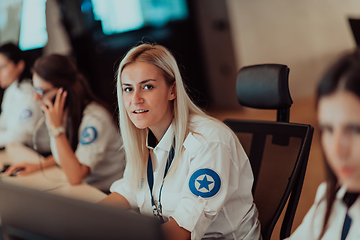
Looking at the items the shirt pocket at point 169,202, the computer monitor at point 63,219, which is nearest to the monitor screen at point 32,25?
the shirt pocket at point 169,202

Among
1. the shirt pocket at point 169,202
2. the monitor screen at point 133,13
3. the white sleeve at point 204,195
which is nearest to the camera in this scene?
the white sleeve at point 204,195

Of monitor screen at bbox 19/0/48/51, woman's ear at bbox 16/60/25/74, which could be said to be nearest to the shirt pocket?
woman's ear at bbox 16/60/25/74

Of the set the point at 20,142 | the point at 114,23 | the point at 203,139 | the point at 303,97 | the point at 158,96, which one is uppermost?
the point at 114,23

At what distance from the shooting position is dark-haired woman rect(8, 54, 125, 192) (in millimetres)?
1973

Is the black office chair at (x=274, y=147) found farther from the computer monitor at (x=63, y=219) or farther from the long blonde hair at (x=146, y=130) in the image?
the computer monitor at (x=63, y=219)

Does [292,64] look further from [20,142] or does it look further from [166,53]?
[166,53]

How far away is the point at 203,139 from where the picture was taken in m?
1.20

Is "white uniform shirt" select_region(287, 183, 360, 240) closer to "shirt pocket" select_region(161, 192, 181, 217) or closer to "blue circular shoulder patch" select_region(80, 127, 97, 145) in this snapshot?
"shirt pocket" select_region(161, 192, 181, 217)

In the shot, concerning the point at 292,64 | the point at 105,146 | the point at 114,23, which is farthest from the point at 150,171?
the point at 292,64

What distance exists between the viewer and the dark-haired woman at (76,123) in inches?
77.7

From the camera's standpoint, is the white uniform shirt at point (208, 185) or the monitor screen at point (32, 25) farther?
the monitor screen at point (32, 25)

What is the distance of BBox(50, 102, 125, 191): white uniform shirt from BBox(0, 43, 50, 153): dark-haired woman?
610mm

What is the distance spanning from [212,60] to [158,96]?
4562 millimetres

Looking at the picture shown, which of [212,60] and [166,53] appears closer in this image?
[166,53]
